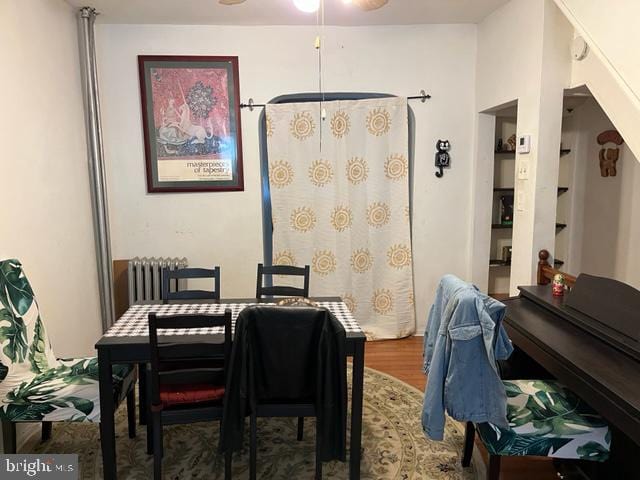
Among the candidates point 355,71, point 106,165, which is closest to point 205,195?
point 106,165

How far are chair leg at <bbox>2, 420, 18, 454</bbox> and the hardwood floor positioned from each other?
7.30 feet

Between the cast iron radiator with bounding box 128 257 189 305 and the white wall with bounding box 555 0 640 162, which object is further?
the cast iron radiator with bounding box 128 257 189 305

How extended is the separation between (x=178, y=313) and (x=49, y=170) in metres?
1.37

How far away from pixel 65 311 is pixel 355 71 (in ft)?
9.79

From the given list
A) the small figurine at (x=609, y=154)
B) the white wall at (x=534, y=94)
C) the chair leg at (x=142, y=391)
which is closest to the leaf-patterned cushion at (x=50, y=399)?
the chair leg at (x=142, y=391)

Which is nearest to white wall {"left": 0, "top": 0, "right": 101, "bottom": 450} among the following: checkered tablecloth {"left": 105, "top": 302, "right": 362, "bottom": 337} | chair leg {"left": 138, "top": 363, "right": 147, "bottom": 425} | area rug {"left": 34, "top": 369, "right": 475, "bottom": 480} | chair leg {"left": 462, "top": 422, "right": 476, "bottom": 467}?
area rug {"left": 34, "top": 369, "right": 475, "bottom": 480}

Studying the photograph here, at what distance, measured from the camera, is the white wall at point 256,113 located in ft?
12.5

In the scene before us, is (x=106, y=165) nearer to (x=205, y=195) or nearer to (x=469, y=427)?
(x=205, y=195)

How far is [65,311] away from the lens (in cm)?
313

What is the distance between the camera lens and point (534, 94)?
10.0ft

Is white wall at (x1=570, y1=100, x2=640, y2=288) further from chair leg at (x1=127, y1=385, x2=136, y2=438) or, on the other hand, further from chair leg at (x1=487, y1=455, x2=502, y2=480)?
chair leg at (x1=127, y1=385, x2=136, y2=438)

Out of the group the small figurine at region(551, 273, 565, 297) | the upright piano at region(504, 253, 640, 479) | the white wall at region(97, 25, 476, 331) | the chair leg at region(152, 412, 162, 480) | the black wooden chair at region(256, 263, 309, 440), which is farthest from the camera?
the white wall at region(97, 25, 476, 331)

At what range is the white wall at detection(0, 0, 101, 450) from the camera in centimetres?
257

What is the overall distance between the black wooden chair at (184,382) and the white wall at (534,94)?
2.24 metres
